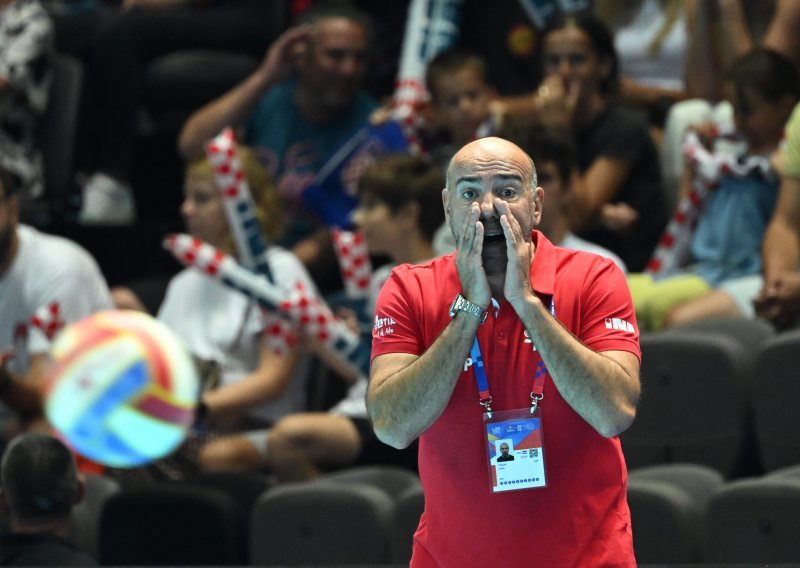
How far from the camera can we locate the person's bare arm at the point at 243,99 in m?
5.68

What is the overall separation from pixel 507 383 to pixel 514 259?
0.79 ft

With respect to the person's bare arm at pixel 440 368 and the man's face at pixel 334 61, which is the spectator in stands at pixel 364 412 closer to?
the man's face at pixel 334 61

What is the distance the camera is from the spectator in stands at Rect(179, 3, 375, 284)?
568 centimetres

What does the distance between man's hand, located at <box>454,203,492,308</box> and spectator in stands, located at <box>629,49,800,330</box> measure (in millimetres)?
2204

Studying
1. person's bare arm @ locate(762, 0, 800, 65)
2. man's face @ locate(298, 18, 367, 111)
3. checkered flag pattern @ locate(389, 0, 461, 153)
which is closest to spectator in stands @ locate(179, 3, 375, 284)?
man's face @ locate(298, 18, 367, 111)

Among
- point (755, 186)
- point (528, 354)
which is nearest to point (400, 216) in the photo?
point (755, 186)

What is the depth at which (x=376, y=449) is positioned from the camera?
15.3 ft

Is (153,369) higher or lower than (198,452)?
higher

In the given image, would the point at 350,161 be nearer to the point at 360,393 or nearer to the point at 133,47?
the point at 360,393

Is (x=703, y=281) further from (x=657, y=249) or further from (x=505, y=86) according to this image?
(x=505, y=86)

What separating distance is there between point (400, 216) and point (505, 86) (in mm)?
1403

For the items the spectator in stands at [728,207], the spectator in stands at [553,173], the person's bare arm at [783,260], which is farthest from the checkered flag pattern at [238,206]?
the person's bare arm at [783,260]

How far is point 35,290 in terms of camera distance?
16.5ft

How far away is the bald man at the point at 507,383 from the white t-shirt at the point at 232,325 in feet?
7.95
